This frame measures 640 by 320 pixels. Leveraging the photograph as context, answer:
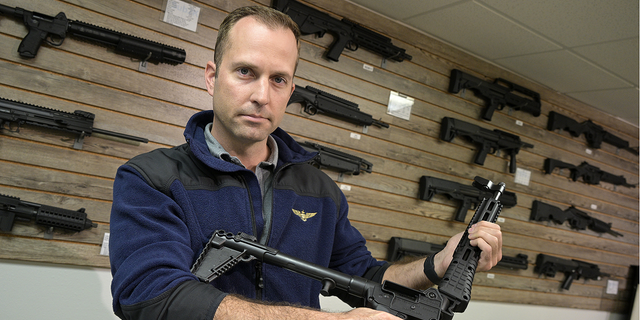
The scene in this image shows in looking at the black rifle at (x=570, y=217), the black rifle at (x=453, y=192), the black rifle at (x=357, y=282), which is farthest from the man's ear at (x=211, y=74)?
the black rifle at (x=570, y=217)

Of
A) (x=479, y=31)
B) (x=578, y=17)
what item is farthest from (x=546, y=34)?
(x=479, y=31)

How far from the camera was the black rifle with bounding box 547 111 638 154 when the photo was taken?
4730 millimetres

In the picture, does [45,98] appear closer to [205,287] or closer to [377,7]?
[205,287]

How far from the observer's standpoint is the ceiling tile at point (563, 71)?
375 centimetres

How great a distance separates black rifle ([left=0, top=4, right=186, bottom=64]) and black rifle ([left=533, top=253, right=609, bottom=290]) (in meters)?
4.42

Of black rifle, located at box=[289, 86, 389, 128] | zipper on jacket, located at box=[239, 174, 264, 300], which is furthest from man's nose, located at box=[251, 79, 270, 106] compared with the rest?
black rifle, located at box=[289, 86, 389, 128]

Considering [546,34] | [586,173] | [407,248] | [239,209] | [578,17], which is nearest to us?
[239,209]

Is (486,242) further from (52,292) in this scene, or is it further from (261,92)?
(52,292)

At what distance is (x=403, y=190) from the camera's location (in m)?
3.76

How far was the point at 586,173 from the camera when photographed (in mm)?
5082

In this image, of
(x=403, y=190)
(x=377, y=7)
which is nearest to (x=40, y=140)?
(x=377, y=7)

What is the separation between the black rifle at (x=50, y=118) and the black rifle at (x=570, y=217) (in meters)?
4.28

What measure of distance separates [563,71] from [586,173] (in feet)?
5.55

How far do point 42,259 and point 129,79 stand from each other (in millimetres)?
1148
